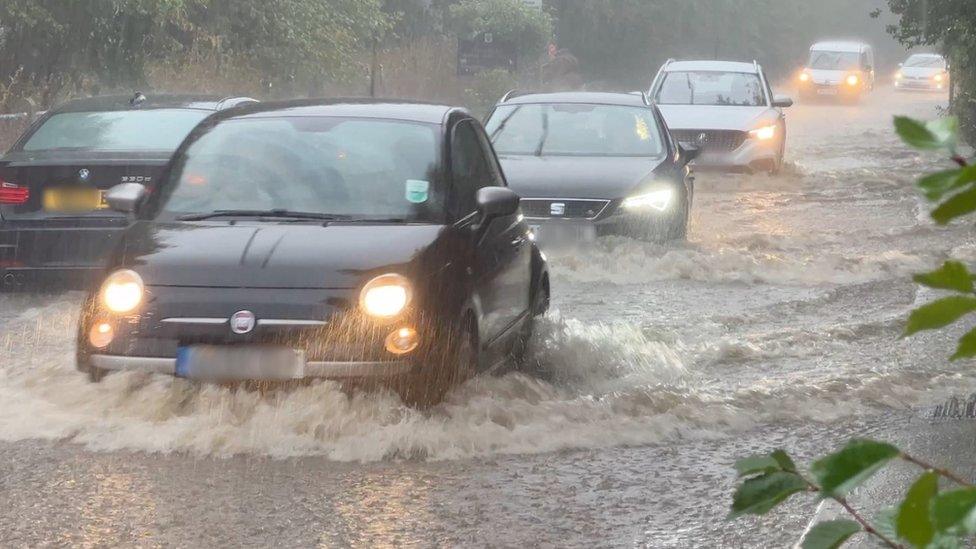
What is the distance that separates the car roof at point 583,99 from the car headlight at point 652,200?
1623 millimetres

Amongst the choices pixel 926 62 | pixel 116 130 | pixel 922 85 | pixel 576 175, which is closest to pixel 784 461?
pixel 116 130

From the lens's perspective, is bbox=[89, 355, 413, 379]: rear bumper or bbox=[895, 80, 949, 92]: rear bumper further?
bbox=[895, 80, 949, 92]: rear bumper

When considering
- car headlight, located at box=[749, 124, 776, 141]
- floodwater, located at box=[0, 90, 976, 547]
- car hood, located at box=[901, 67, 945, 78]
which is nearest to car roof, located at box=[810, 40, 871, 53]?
car hood, located at box=[901, 67, 945, 78]

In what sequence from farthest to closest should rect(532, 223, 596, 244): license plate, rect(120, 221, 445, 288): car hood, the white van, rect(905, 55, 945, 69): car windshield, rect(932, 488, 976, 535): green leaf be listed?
rect(905, 55, 945, 69): car windshield → the white van → rect(532, 223, 596, 244): license plate → rect(120, 221, 445, 288): car hood → rect(932, 488, 976, 535): green leaf

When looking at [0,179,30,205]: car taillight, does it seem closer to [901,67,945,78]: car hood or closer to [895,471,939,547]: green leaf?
[895,471,939,547]: green leaf

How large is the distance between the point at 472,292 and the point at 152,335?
1434 mm

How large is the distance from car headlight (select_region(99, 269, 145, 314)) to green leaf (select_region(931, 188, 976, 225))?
556 cm

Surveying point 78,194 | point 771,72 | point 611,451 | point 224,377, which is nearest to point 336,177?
point 224,377

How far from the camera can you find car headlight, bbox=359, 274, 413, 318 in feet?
21.8

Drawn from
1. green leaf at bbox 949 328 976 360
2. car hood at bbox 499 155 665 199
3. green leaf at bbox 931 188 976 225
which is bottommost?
car hood at bbox 499 155 665 199

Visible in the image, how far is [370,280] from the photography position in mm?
6703

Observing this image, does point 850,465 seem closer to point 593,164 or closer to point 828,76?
point 593,164

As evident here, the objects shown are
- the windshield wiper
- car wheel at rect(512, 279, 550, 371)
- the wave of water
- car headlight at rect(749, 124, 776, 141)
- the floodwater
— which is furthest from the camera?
car headlight at rect(749, 124, 776, 141)

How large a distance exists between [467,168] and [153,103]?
4.57 meters
